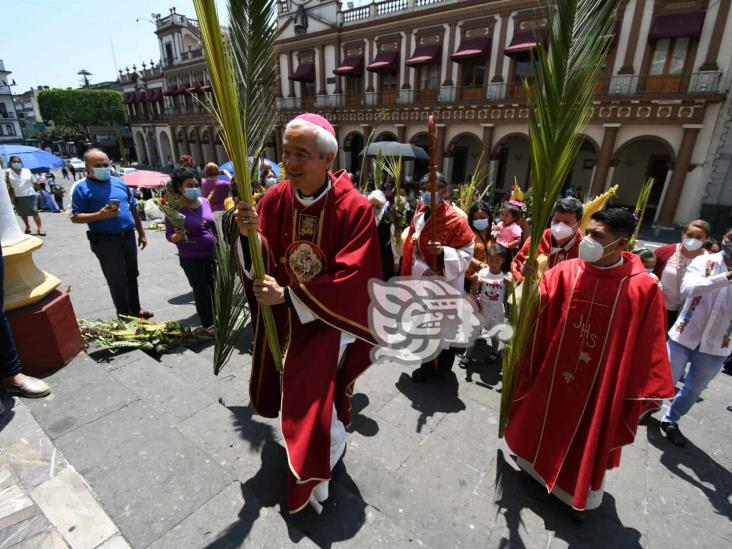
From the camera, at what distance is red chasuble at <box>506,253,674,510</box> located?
7.21 ft

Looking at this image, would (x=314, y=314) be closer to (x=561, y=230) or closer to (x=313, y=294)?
(x=313, y=294)

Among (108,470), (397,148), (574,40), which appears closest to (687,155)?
(397,148)

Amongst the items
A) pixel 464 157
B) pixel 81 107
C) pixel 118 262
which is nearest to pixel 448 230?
pixel 118 262

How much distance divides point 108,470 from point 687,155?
18279mm

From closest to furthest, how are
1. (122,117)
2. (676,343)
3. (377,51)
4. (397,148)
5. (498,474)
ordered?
(498,474) < (676,343) < (397,148) < (377,51) < (122,117)

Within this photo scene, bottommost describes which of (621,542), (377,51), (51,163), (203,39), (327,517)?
(621,542)

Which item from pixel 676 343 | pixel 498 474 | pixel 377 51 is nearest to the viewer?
pixel 498 474

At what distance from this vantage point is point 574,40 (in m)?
1.71

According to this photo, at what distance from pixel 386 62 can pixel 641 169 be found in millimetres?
13570

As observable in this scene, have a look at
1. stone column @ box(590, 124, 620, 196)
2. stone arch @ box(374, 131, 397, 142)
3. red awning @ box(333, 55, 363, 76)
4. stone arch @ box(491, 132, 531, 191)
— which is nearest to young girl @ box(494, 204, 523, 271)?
stone column @ box(590, 124, 620, 196)

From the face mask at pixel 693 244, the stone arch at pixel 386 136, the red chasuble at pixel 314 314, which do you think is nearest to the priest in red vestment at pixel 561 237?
the face mask at pixel 693 244

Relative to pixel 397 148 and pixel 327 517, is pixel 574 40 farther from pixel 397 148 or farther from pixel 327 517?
pixel 397 148

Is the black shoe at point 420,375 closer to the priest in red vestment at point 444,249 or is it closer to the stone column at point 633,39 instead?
the priest in red vestment at point 444,249

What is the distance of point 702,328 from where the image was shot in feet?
10.1
